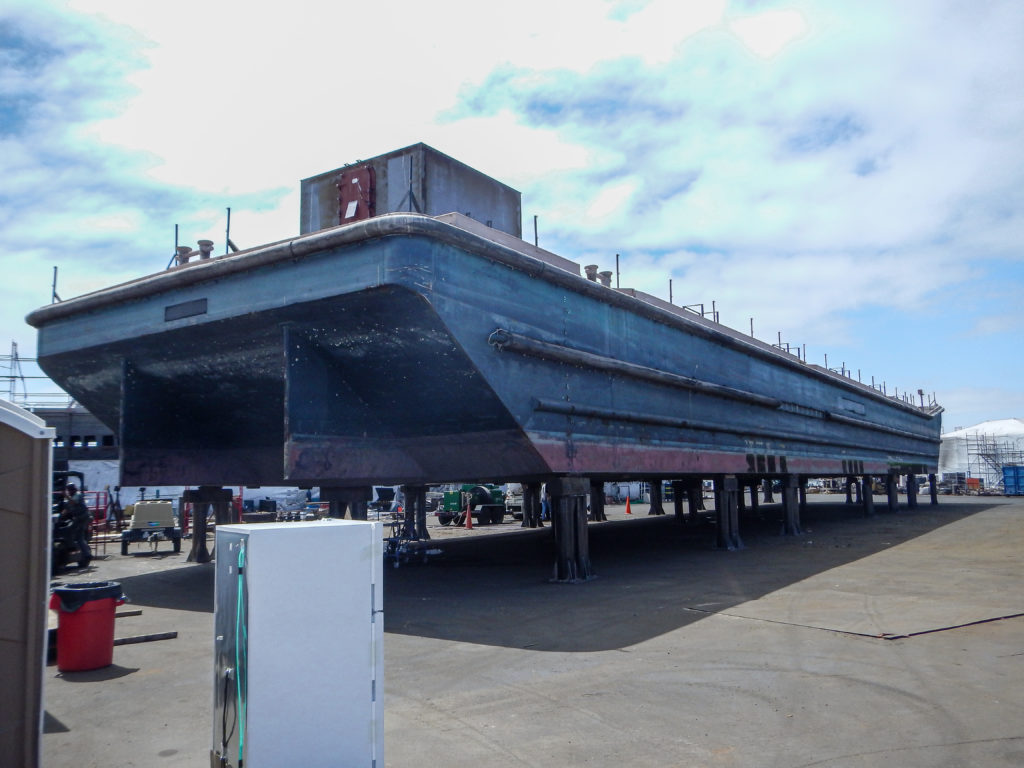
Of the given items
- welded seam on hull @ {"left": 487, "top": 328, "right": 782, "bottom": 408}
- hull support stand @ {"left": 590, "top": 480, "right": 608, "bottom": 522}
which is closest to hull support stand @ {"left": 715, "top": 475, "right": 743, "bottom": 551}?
welded seam on hull @ {"left": 487, "top": 328, "right": 782, "bottom": 408}

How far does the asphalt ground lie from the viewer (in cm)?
497

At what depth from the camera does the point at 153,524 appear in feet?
72.3

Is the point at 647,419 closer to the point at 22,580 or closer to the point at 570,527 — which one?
the point at 570,527

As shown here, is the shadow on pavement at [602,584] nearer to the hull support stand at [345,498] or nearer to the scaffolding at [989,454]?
the hull support stand at [345,498]

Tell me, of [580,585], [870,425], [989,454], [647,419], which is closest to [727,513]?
[647,419]

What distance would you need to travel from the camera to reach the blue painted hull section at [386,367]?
33.1ft

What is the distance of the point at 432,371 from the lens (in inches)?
425

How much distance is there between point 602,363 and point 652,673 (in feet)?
21.8

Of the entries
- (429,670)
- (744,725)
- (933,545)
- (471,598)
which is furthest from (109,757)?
(933,545)

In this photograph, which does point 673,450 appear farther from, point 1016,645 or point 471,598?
point 1016,645

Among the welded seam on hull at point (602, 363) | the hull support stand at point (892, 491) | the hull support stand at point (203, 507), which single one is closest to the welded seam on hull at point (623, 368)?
the welded seam on hull at point (602, 363)

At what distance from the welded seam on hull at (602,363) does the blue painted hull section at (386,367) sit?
43mm

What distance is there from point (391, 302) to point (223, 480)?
7.77 meters

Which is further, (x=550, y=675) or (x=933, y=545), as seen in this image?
(x=933, y=545)
